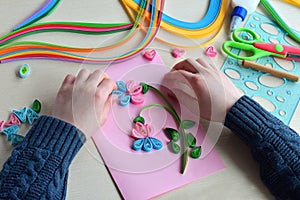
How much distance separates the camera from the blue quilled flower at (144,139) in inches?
26.5

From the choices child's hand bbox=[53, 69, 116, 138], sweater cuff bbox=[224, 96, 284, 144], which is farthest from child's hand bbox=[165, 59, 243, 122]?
child's hand bbox=[53, 69, 116, 138]

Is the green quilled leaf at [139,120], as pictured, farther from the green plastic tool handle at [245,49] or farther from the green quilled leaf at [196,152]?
the green plastic tool handle at [245,49]

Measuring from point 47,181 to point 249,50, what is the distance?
19.3 inches

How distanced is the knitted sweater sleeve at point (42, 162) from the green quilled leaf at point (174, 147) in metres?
0.15

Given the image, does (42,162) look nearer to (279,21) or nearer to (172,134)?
(172,134)

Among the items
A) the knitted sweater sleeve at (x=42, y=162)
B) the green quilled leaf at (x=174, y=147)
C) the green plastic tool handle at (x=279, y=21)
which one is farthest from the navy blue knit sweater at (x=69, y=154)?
the green plastic tool handle at (x=279, y=21)

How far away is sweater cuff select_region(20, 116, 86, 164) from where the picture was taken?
2.04 feet

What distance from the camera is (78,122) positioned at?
2.18 feet

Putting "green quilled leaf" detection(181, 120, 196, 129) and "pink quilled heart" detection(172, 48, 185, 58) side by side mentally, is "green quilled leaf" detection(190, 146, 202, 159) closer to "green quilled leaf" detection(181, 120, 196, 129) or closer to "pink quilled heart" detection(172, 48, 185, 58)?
"green quilled leaf" detection(181, 120, 196, 129)

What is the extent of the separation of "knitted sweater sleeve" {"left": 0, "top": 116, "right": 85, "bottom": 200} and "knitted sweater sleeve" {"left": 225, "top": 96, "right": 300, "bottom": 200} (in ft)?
0.92

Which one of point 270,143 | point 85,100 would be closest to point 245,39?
point 270,143

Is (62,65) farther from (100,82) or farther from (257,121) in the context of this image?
(257,121)

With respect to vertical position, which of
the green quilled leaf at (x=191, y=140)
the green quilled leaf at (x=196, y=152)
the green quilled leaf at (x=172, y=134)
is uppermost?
the green quilled leaf at (x=172, y=134)

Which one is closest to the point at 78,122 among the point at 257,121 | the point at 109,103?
the point at 109,103
